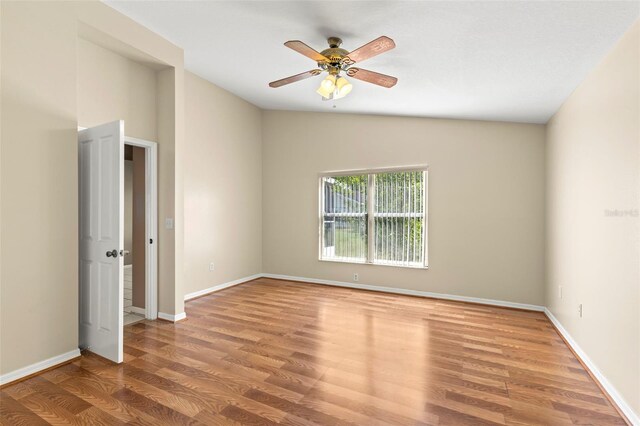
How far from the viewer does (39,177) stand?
2.59m

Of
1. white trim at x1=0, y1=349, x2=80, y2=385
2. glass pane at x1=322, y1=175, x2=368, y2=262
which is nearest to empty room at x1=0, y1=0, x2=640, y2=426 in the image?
white trim at x1=0, y1=349, x2=80, y2=385

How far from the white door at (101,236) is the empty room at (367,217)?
0.02m

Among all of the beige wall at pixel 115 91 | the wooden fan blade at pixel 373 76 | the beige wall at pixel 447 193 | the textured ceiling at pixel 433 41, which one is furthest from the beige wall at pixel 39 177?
the beige wall at pixel 447 193

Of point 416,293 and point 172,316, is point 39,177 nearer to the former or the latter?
point 172,316

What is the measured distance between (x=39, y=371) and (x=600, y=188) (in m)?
4.54

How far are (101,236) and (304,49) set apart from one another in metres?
2.33

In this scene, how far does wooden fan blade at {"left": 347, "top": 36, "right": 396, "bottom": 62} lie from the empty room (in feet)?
0.09

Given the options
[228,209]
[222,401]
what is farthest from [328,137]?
[222,401]

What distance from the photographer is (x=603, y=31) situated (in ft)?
7.05

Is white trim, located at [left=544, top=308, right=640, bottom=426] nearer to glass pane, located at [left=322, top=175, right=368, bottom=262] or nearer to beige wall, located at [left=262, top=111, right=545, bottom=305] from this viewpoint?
beige wall, located at [left=262, top=111, right=545, bottom=305]

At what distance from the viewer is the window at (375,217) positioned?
16.3 ft

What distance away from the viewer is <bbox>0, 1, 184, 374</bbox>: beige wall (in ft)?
7.92

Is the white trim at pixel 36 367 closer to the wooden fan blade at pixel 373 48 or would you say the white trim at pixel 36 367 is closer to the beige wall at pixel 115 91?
the beige wall at pixel 115 91

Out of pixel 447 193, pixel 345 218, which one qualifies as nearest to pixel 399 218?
pixel 447 193
